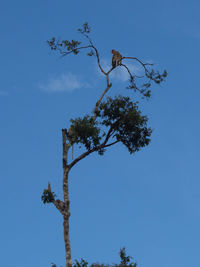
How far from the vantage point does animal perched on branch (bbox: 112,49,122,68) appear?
141 ft

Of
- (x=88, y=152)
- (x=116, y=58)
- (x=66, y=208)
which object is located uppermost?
(x=116, y=58)

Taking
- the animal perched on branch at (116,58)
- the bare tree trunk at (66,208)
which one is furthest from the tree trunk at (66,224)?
the animal perched on branch at (116,58)

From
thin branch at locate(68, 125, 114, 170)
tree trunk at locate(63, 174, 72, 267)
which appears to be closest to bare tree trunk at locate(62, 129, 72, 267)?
tree trunk at locate(63, 174, 72, 267)

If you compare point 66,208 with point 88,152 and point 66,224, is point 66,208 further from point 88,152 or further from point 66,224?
point 88,152

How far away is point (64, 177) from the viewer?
3859 cm

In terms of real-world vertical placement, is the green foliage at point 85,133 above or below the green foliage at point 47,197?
above

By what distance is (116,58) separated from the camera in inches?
1690

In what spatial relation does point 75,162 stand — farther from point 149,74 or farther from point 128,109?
point 149,74

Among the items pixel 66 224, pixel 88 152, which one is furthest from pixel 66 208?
pixel 88 152

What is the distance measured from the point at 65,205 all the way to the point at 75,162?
3.60m

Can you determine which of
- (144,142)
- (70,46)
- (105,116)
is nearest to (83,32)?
(70,46)

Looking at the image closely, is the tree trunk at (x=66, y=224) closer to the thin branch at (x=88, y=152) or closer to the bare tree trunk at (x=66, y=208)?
the bare tree trunk at (x=66, y=208)

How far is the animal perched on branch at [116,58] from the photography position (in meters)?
42.9

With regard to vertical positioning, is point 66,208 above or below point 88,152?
below
